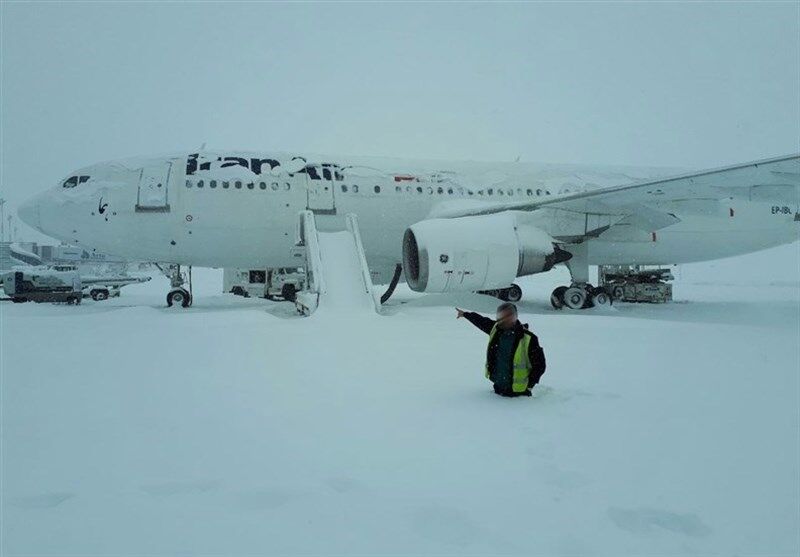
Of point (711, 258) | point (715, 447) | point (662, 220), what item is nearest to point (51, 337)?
point (715, 447)

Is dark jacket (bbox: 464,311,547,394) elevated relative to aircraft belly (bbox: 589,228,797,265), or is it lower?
lower

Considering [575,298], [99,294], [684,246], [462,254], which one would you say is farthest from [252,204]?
[99,294]

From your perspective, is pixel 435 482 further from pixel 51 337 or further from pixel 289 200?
pixel 289 200

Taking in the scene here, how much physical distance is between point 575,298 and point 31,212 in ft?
38.1

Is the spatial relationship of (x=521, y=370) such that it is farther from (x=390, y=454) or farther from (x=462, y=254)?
(x=462, y=254)

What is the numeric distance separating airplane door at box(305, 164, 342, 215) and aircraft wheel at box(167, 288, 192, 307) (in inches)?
131

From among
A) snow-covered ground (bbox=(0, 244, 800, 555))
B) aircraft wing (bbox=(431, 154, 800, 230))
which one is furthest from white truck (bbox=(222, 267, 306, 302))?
snow-covered ground (bbox=(0, 244, 800, 555))

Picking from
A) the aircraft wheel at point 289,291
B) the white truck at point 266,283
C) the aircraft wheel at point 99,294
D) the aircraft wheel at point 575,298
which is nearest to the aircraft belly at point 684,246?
the aircraft wheel at point 575,298

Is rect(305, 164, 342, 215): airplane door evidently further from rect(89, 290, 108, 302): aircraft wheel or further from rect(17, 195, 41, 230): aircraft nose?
rect(89, 290, 108, 302): aircraft wheel

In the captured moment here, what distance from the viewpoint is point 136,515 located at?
206 centimetres

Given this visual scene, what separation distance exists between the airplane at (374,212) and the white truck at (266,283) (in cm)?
340

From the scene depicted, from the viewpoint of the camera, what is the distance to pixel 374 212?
11453 mm

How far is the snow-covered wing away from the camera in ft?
26.7

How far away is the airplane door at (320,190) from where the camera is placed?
36.4 feet
